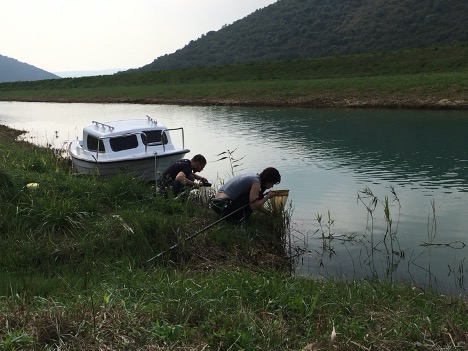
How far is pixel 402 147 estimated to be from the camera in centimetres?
2136

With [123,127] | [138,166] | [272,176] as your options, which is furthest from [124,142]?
[272,176]

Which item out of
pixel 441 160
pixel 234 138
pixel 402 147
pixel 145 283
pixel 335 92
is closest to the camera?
pixel 145 283

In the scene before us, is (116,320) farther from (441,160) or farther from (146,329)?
(441,160)

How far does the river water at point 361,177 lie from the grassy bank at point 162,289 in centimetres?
151

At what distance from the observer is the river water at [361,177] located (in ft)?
29.7

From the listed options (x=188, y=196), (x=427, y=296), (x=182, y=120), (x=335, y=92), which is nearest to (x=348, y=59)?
(x=335, y=92)

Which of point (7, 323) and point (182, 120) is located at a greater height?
point (7, 323)

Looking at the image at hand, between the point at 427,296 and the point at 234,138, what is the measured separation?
1965 centimetres

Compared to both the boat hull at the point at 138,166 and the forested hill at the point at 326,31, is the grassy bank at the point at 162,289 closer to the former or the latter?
the boat hull at the point at 138,166

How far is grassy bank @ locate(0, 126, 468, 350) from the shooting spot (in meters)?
4.41

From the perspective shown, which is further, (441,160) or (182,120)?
(182,120)

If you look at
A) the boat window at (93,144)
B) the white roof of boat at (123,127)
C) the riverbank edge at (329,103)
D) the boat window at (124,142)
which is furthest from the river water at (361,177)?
the boat window at (93,144)

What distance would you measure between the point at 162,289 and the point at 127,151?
9617 mm

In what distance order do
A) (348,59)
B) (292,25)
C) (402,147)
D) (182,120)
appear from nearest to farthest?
(402,147)
(182,120)
(348,59)
(292,25)
